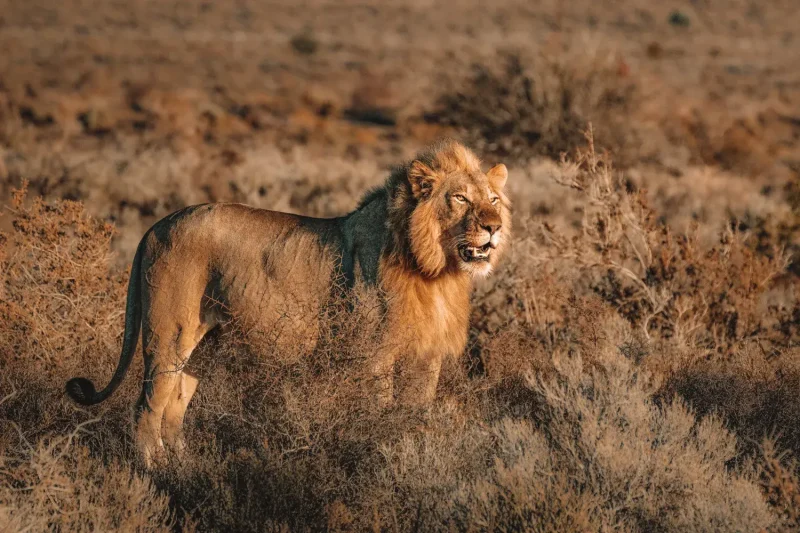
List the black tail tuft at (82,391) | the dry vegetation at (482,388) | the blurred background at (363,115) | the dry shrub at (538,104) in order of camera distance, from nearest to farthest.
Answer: the dry vegetation at (482,388) < the black tail tuft at (82,391) < the blurred background at (363,115) < the dry shrub at (538,104)

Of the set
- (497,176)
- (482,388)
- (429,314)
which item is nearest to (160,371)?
(429,314)

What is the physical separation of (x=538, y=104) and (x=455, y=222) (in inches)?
598

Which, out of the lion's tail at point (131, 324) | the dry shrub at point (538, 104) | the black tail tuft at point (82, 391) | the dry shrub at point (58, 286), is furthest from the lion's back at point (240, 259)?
the dry shrub at point (538, 104)

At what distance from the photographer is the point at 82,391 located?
6.39 m

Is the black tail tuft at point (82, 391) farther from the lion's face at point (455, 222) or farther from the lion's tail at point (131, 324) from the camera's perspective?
the lion's face at point (455, 222)

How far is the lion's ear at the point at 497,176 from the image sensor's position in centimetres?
716

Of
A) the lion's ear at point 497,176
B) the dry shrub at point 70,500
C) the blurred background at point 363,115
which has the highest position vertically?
the lion's ear at point 497,176

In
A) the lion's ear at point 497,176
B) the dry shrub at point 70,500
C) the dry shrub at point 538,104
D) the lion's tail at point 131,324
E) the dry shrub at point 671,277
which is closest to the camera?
the dry shrub at point 70,500

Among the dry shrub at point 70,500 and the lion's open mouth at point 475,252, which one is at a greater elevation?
the lion's open mouth at point 475,252

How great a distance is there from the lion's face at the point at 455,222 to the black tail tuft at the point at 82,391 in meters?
2.36

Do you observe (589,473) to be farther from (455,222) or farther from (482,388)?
(455,222)

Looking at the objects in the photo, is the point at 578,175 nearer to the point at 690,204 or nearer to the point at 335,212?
the point at 335,212

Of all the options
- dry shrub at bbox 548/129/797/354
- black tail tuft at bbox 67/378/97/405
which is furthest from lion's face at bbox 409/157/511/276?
black tail tuft at bbox 67/378/97/405

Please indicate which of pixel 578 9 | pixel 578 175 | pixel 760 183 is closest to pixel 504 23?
pixel 578 9
